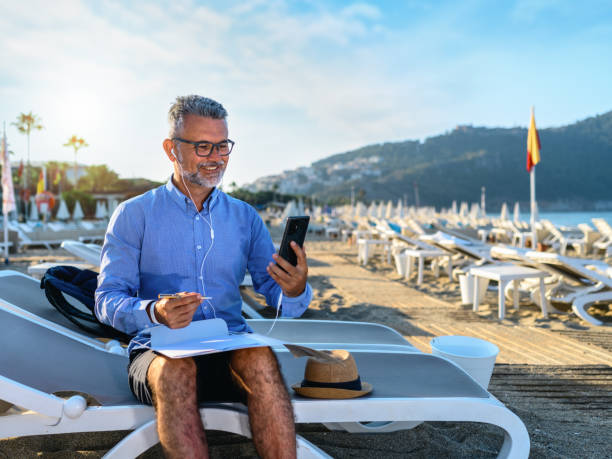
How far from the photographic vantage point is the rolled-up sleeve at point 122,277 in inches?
60.9

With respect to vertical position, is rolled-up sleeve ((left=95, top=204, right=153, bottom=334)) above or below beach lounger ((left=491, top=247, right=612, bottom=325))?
above

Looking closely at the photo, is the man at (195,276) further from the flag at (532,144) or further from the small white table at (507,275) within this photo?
the flag at (532,144)

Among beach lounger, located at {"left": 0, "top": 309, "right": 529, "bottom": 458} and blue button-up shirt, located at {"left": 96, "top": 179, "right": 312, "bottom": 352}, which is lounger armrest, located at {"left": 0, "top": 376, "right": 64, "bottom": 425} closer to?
beach lounger, located at {"left": 0, "top": 309, "right": 529, "bottom": 458}

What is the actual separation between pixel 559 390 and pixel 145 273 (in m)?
2.57

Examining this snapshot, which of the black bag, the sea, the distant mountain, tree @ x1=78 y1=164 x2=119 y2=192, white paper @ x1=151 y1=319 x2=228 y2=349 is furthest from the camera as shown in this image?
the distant mountain

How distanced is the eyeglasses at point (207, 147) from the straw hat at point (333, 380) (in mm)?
842

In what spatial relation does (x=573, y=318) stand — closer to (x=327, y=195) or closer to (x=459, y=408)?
(x=459, y=408)

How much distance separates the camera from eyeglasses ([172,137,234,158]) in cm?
172

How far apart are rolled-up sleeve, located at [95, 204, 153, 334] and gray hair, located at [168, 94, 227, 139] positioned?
356mm

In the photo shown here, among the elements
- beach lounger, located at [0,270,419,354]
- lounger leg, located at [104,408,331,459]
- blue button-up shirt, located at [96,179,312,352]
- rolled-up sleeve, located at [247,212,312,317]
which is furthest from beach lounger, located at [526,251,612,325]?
lounger leg, located at [104,408,331,459]

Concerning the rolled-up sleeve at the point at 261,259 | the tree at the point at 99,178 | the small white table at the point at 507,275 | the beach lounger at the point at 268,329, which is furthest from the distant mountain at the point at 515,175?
the rolled-up sleeve at the point at 261,259

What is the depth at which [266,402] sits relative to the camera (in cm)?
133

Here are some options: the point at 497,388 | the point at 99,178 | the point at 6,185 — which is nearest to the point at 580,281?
the point at 497,388

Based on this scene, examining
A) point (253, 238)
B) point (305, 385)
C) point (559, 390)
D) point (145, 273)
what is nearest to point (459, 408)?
point (305, 385)
